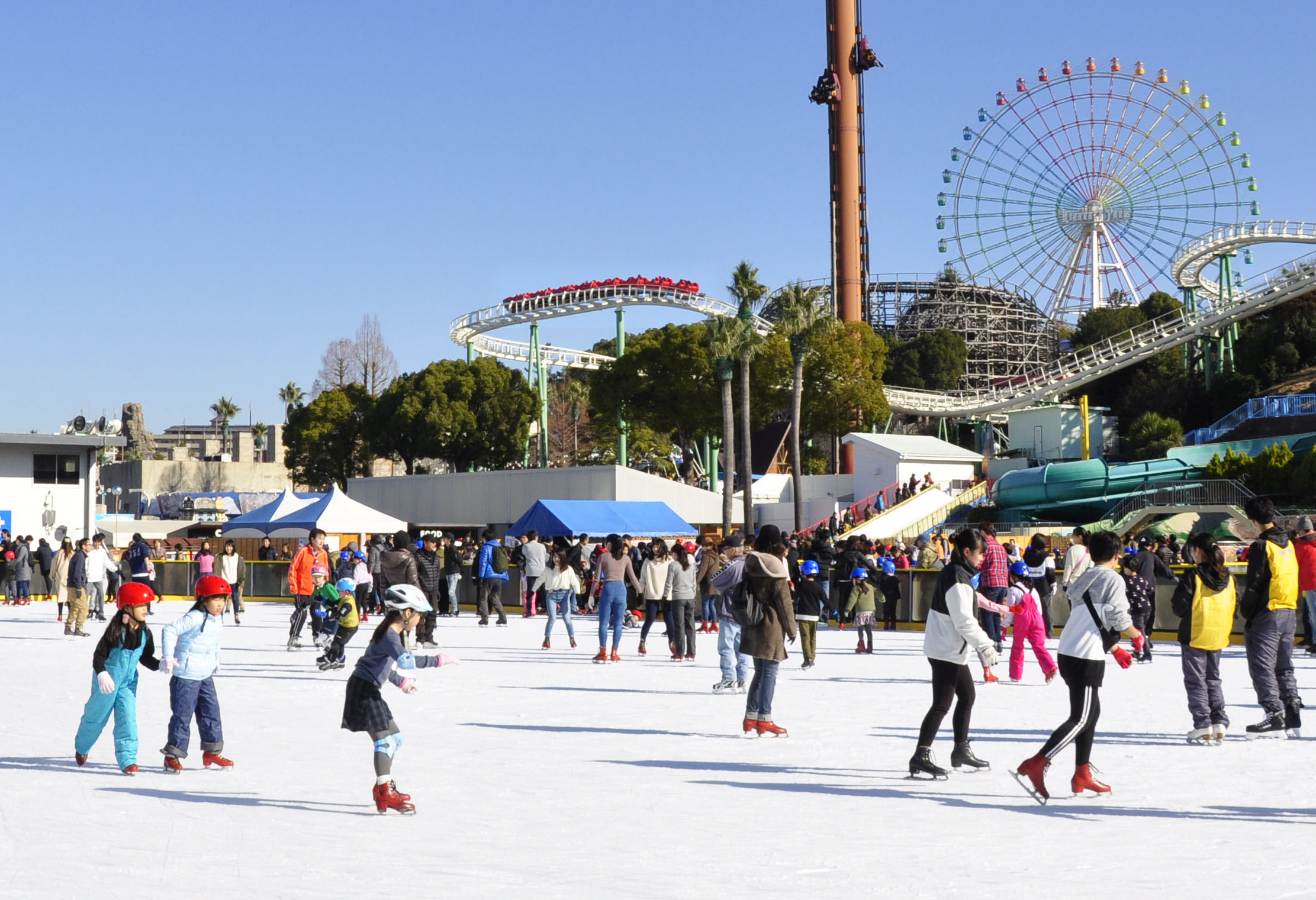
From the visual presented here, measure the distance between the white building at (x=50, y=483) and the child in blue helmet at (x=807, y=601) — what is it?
2835 centimetres

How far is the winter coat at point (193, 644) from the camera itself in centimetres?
864

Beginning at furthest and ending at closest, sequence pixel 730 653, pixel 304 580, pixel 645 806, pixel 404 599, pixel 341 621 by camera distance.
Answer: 1. pixel 304 580
2. pixel 341 621
3. pixel 730 653
4. pixel 645 806
5. pixel 404 599

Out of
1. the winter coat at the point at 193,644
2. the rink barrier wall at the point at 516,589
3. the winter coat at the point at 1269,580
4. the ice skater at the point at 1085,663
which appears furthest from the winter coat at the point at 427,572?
the ice skater at the point at 1085,663

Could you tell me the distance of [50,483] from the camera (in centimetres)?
3959

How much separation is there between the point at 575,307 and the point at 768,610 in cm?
5654

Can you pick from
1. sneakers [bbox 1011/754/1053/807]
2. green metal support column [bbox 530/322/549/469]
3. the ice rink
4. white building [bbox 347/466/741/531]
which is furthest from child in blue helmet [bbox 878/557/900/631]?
green metal support column [bbox 530/322/549/469]

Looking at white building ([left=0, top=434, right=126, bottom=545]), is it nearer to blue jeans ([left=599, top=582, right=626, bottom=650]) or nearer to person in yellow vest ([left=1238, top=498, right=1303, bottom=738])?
blue jeans ([left=599, top=582, right=626, bottom=650])

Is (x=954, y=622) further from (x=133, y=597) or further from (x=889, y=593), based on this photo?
(x=889, y=593)

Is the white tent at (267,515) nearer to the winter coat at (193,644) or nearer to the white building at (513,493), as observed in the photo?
the white building at (513,493)

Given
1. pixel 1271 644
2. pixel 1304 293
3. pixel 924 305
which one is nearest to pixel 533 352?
pixel 924 305

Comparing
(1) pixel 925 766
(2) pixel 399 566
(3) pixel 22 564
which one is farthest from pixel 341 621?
(3) pixel 22 564

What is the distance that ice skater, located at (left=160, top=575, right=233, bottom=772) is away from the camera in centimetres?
866

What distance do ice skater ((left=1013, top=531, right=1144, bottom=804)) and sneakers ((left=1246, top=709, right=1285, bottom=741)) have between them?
296 centimetres

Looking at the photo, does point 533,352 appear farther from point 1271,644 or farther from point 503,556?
point 1271,644
